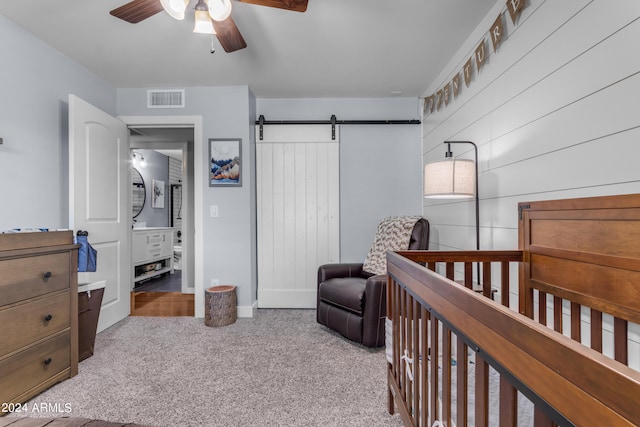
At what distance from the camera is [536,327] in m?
0.47

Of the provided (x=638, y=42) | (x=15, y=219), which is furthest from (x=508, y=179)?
(x=15, y=219)

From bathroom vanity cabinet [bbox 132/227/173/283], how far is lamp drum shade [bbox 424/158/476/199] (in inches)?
163

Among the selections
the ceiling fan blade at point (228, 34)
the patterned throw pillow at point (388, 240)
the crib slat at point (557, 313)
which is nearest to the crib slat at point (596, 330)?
the crib slat at point (557, 313)

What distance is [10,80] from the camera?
1986 mm

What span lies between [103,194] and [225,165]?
1.05 m

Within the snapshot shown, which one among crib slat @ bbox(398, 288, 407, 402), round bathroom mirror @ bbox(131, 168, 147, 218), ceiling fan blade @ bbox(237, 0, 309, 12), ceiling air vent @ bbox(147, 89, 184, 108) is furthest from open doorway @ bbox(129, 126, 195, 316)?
crib slat @ bbox(398, 288, 407, 402)

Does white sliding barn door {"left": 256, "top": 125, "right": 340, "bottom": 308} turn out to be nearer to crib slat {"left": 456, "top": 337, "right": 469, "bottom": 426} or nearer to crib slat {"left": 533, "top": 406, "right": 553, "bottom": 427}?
crib slat {"left": 456, "top": 337, "right": 469, "bottom": 426}

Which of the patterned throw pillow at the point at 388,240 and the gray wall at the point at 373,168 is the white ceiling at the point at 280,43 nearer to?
the gray wall at the point at 373,168

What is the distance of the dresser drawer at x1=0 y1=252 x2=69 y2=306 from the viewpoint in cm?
154

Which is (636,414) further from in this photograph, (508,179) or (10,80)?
(10,80)

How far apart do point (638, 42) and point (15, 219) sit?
3267 mm

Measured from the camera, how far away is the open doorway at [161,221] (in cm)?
377

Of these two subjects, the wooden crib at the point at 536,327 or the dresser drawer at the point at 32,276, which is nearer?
the wooden crib at the point at 536,327

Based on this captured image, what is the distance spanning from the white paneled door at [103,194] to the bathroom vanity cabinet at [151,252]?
153cm
